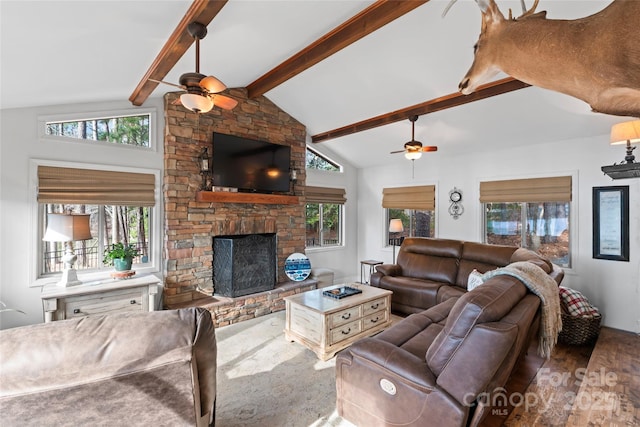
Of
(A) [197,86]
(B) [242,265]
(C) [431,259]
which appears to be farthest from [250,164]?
(C) [431,259]

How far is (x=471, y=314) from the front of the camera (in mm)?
1528

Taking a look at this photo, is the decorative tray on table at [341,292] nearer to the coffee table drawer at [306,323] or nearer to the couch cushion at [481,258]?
the coffee table drawer at [306,323]

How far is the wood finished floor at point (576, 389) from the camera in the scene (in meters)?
2.08

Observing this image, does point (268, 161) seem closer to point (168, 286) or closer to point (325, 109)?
point (325, 109)

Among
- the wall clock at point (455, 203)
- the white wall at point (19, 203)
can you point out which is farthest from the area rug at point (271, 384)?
the wall clock at point (455, 203)

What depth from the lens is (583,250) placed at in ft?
13.5

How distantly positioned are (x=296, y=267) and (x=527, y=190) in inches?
150

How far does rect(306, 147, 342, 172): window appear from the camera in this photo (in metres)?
6.07

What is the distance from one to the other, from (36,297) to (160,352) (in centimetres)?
315

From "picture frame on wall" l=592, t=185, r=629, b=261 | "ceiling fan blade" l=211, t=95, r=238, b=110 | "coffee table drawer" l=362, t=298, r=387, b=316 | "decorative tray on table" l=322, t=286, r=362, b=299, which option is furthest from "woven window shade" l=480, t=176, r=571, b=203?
"ceiling fan blade" l=211, t=95, r=238, b=110

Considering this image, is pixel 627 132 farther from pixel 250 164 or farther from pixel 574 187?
pixel 250 164

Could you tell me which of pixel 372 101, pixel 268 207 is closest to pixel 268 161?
pixel 268 207

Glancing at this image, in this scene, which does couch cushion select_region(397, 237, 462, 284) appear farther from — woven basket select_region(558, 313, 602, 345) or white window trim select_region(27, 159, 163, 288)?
white window trim select_region(27, 159, 163, 288)

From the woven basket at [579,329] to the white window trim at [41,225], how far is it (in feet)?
16.3
